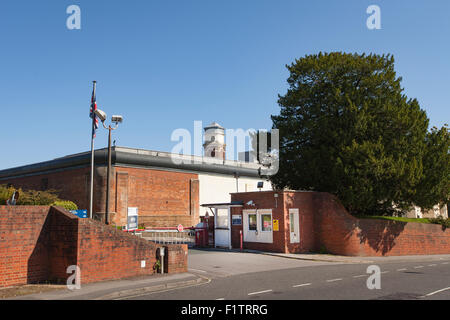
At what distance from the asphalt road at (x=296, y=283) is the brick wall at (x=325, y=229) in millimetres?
4179

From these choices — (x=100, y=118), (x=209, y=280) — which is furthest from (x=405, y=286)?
(x=100, y=118)

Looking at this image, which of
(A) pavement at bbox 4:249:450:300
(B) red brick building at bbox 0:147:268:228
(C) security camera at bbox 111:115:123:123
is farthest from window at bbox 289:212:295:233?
(B) red brick building at bbox 0:147:268:228

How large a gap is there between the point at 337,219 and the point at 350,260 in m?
3.33

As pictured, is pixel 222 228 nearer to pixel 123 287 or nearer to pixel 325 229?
pixel 325 229

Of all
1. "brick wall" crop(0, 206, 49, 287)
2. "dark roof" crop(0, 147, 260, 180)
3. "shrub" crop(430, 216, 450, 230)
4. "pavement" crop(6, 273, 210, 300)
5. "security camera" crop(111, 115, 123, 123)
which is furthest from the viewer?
"dark roof" crop(0, 147, 260, 180)

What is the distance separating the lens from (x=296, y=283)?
13070mm

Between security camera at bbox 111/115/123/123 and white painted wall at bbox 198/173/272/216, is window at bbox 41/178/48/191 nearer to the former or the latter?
white painted wall at bbox 198/173/272/216

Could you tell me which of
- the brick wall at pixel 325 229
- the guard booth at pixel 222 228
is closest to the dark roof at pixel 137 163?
the guard booth at pixel 222 228

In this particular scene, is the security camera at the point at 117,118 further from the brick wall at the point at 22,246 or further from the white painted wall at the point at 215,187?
the white painted wall at the point at 215,187

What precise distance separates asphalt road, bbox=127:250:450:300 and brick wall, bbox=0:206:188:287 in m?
2.63

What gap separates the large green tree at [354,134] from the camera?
79.1 ft

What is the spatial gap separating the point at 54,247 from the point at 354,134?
1947 cm

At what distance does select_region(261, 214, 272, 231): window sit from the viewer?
24188mm

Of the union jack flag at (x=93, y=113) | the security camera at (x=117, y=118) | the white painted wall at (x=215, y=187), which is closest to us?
the union jack flag at (x=93, y=113)
